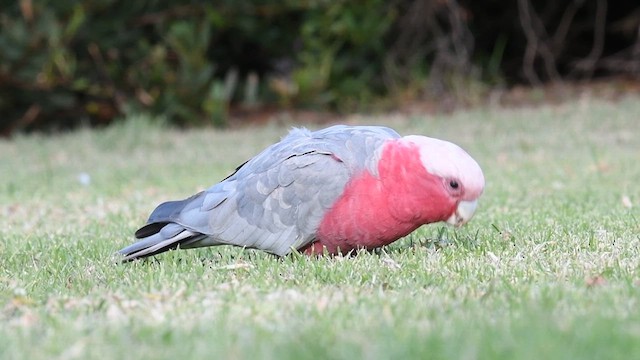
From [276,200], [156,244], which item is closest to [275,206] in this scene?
[276,200]

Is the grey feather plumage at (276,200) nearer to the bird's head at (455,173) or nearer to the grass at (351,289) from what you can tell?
the grass at (351,289)

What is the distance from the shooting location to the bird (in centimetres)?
396

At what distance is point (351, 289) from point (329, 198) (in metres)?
0.73

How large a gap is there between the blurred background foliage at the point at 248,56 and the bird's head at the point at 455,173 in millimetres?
8077

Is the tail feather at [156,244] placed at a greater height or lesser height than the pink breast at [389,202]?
lesser

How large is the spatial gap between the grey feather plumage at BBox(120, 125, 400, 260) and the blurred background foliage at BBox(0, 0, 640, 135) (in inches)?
289

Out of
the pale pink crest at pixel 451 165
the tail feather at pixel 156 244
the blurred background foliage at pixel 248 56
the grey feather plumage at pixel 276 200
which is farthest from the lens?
the blurred background foliage at pixel 248 56

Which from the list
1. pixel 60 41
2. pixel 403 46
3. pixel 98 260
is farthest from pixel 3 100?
pixel 98 260

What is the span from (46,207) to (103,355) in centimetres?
452

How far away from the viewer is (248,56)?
14.3 m

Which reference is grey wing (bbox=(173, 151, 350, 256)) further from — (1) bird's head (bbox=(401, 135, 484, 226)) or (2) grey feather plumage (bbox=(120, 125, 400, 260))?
(1) bird's head (bbox=(401, 135, 484, 226))

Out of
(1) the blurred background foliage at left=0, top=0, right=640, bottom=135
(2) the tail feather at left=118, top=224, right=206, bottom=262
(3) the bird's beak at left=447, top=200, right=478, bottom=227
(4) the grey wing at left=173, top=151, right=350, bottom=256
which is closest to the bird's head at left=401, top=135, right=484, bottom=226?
(3) the bird's beak at left=447, top=200, right=478, bottom=227

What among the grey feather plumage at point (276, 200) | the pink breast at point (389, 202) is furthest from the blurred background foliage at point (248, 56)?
the pink breast at point (389, 202)

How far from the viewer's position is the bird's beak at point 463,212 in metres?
4.00
